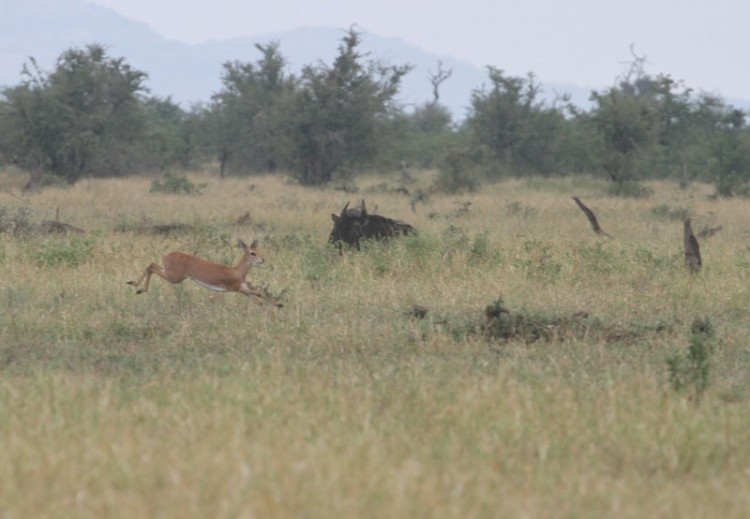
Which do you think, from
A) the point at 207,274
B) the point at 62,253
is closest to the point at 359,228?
the point at 62,253

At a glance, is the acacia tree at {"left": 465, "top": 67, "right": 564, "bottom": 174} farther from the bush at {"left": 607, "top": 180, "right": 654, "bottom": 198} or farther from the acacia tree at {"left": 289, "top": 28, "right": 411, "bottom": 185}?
the bush at {"left": 607, "top": 180, "right": 654, "bottom": 198}

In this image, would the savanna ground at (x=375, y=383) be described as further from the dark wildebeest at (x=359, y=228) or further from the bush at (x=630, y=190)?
the bush at (x=630, y=190)

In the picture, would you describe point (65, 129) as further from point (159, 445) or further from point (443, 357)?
point (159, 445)

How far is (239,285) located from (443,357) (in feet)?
7.58

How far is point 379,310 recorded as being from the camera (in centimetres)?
865

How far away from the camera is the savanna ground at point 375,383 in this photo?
380cm

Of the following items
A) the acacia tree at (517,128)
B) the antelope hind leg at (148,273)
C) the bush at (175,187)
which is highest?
the acacia tree at (517,128)

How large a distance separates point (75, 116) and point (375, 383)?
21994mm

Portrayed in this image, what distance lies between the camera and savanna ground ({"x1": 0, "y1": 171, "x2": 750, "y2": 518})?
12.5 ft

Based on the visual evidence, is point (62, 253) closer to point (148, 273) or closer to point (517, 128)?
point (148, 273)

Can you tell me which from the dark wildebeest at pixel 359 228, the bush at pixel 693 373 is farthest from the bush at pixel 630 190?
the bush at pixel 693 373

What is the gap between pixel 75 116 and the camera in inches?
1035

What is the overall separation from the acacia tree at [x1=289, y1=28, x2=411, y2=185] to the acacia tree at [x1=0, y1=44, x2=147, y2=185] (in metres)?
4.29

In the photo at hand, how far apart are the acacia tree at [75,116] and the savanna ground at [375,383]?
13.2 m
